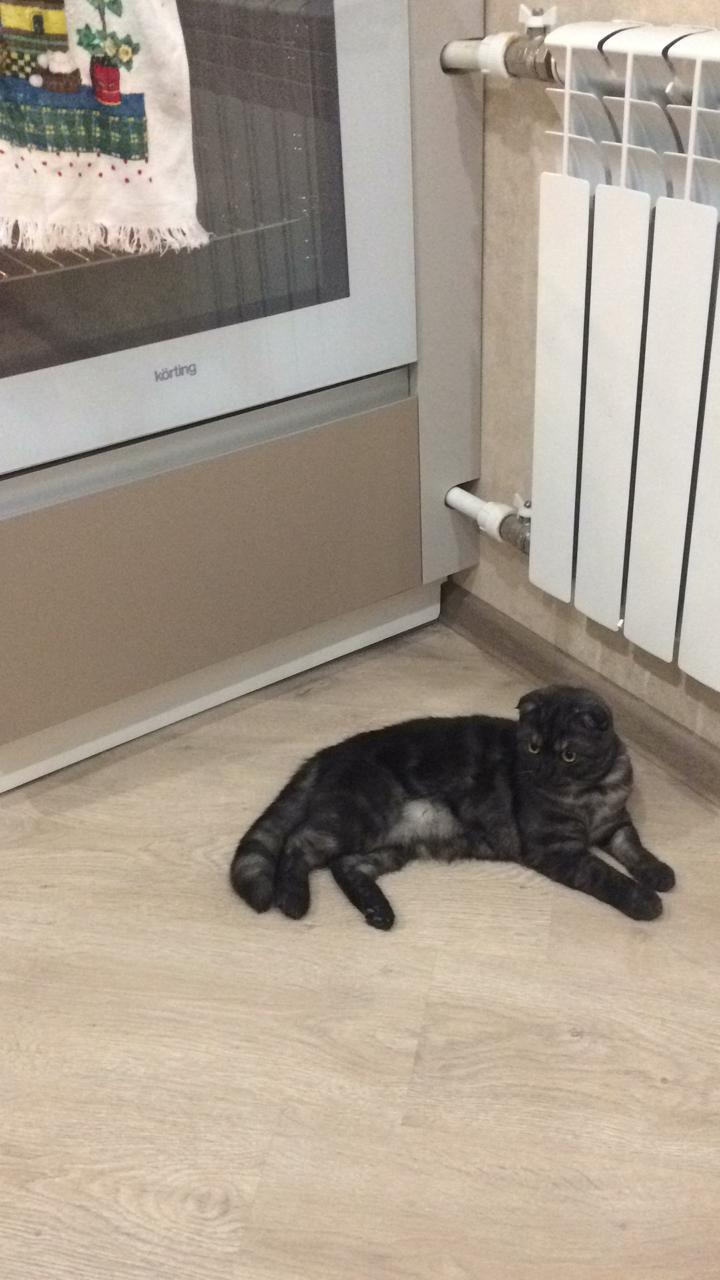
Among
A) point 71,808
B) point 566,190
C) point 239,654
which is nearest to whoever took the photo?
point 566,190

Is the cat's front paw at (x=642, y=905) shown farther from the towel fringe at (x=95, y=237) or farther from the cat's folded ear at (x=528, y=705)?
the towel fringe at (x=95, y=237)

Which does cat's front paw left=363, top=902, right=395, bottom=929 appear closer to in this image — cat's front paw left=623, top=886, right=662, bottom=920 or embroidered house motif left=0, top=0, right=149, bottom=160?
cat's front paw left=623, top=886, right=662, bottom=920

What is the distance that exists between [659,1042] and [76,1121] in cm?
59

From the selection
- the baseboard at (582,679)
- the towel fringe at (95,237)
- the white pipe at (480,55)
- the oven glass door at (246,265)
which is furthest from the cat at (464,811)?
the white pipe at (480,55)

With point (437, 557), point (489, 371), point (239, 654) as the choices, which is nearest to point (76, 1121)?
point (239, 654)

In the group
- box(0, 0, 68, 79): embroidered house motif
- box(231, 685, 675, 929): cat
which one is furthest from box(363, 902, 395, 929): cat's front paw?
box(0, 0, 68, 79): embroidered house motif

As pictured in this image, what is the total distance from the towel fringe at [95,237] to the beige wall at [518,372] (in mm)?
436

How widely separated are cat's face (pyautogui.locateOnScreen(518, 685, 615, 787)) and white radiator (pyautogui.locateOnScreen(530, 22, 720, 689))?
5.0 inches

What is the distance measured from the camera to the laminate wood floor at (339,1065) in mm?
1006

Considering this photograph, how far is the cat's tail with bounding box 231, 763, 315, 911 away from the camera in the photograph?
1338 millimetres

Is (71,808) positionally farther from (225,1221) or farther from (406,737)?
(225,1221)

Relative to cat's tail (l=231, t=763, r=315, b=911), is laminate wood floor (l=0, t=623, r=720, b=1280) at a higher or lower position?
lower

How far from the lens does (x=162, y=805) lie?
1521 millimetres

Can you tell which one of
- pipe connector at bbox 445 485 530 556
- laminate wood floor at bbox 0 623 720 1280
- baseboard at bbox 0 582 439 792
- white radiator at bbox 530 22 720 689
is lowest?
laminate wood floor at bbox 0 623 720 1280
